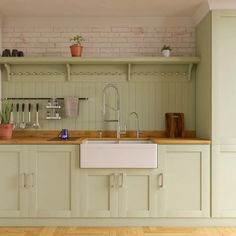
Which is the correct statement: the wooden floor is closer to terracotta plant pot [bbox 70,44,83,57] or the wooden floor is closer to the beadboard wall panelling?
the beadboard wall panelling

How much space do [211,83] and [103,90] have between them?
3.99ft

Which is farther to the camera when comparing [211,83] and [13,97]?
[13,97]

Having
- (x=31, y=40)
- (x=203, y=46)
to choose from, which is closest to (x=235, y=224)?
(x=203, y=46)

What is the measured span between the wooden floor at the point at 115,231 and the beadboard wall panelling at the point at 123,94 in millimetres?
1143

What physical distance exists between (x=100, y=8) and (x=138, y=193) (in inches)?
74.5

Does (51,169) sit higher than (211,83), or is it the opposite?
(211,83)

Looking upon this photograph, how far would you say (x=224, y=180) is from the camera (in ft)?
11.3

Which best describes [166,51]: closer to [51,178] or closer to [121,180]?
[121,180]

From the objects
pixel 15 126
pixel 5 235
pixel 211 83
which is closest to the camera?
pixel 5 235

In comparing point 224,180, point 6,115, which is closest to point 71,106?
point 6,115

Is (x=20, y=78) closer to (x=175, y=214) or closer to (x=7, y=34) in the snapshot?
(x=7, y=34)

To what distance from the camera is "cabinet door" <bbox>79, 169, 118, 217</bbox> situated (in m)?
3.44

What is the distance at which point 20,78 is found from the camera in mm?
4062

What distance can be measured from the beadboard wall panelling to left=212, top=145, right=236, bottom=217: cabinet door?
26.6 inches
